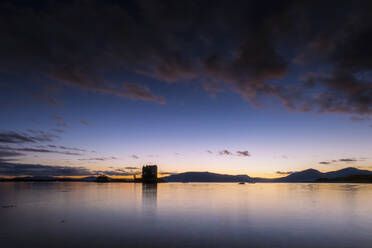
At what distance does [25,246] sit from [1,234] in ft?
17.0

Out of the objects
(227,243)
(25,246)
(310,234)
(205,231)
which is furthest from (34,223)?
(310,234)

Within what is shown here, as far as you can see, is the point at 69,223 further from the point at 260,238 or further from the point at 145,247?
the point at 260,238

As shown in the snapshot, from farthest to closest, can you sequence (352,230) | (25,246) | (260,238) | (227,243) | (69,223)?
(69,223), (352,230), (260,238), (227,243), (25,246)

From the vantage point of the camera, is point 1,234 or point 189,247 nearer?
point 189,247

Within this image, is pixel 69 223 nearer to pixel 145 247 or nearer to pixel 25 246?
pixel 25 246

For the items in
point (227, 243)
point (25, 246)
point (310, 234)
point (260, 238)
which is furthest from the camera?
point (310, 234)

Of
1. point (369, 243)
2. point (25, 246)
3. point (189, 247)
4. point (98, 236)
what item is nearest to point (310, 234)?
point (369, 243)

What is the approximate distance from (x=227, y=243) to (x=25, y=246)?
44.2 ft

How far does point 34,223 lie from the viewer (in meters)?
22.5

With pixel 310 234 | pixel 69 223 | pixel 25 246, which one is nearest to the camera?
pixel 25 246

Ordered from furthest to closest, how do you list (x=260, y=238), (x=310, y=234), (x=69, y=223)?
(x=69, y=223) < (x=310, y=234) < (x=260, y=238)

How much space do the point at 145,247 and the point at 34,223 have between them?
47.4 feet

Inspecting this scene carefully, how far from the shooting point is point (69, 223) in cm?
2273

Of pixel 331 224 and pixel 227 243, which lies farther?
pixel 331 224
